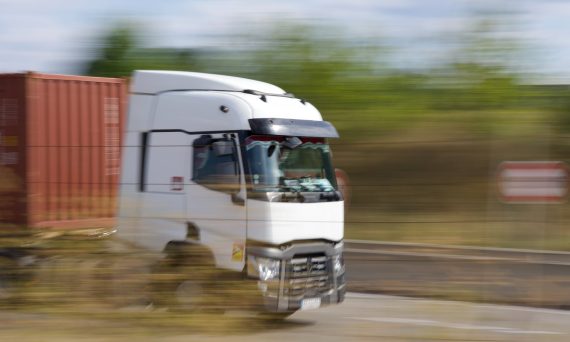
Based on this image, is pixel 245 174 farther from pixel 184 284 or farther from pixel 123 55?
pixel 123 55

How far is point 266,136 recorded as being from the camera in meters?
8.15

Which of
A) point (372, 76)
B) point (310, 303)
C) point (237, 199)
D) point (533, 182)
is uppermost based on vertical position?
point (372, 76)

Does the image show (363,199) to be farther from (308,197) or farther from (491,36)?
(491,36)

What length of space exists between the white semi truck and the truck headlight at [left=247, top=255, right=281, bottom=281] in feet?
0.04

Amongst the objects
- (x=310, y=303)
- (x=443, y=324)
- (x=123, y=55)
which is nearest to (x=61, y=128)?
(x=310, y=303)

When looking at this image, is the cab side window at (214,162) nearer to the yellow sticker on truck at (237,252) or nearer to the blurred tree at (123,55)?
the yellow sticker on truck at (237,252)

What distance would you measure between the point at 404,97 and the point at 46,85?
453 inches

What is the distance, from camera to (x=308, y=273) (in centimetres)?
807

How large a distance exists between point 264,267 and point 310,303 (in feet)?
1.93

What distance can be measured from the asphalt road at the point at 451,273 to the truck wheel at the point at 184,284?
113 cm

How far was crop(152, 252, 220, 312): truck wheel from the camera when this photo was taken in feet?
17.5

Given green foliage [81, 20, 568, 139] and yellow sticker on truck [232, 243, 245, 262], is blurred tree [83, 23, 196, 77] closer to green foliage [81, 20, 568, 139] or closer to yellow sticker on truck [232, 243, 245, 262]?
green foliage [81, 20, 568, 139]

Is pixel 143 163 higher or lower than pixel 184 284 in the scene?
higher

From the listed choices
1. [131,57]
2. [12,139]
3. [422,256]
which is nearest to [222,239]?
[422,256]
